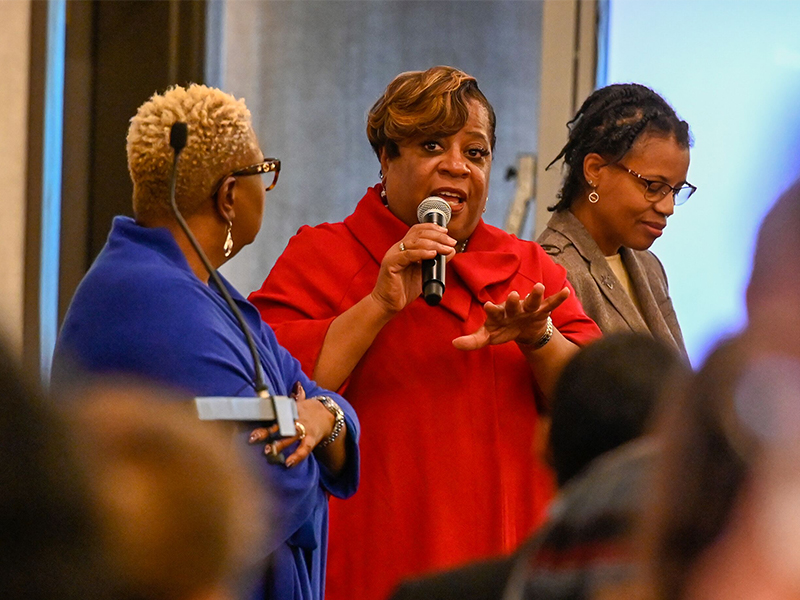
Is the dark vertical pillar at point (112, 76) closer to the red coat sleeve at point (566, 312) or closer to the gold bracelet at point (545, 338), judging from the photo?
the red coat sleeve at point (566, 312)

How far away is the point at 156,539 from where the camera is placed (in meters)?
0.68

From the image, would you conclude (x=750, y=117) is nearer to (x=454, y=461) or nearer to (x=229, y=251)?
(x=454, y=461)

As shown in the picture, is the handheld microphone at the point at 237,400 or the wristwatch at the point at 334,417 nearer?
the handheld microphone at the point at 237,400

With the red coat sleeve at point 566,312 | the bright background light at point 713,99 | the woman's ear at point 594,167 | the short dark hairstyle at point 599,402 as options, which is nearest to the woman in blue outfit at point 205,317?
the red coat sleeve at point 566,312

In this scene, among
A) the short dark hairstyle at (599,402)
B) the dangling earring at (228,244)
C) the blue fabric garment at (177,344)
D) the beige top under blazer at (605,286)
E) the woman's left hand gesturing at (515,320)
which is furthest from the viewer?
the beige top under blazer at (605,286)

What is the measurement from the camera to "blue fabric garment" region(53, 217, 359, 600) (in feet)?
5.60

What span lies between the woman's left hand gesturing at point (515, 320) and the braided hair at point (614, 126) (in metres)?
0.64

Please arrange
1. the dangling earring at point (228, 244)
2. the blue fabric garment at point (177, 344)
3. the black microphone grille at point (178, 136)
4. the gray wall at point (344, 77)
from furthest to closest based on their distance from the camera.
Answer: the gray wall at point (344, 77) < the dangling earring at point (228, 244) < the black microphone grille at point (178, 136) < the blue fabric garment at point (177, 344)

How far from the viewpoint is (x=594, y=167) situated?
263 centimetres

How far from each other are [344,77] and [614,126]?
2.48m

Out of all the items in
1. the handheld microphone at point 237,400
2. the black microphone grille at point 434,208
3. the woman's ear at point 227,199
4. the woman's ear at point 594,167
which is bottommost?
the handheld microphone at point 237,400

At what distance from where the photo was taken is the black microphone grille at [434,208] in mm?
2211

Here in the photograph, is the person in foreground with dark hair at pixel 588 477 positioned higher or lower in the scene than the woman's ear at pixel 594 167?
lower

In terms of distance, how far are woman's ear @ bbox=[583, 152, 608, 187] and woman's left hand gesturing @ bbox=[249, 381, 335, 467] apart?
3.19ft
